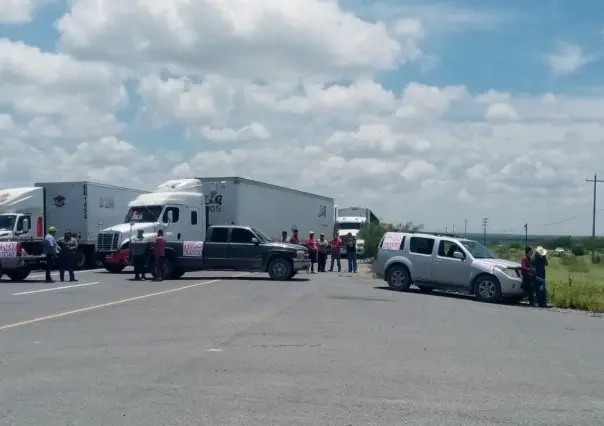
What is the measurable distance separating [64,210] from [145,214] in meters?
6.07

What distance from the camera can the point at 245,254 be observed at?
26125 millimetres

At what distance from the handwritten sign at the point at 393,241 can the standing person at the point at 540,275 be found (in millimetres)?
4144

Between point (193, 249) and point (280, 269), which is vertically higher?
point (193, 249)

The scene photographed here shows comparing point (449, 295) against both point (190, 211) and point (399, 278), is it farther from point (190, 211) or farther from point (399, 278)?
point (190, 211)

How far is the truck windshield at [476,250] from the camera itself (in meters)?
22.1

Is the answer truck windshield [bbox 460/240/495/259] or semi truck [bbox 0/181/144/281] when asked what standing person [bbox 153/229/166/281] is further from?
truck windshield [bbox 460/240/495/259]

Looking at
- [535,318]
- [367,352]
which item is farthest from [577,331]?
[367,352]

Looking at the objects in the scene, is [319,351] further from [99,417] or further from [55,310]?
[55,310]

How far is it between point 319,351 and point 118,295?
33.4ft

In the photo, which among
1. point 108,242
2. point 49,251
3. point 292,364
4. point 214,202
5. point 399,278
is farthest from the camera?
point 214,202

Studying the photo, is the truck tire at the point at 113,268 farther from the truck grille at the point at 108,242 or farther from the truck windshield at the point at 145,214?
the truck windshield at the point at 145,214

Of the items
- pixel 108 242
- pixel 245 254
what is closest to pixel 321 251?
pixel 245 254

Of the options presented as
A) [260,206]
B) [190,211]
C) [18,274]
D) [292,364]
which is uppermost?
[260,206]

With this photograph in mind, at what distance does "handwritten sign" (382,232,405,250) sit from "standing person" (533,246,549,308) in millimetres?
4144
